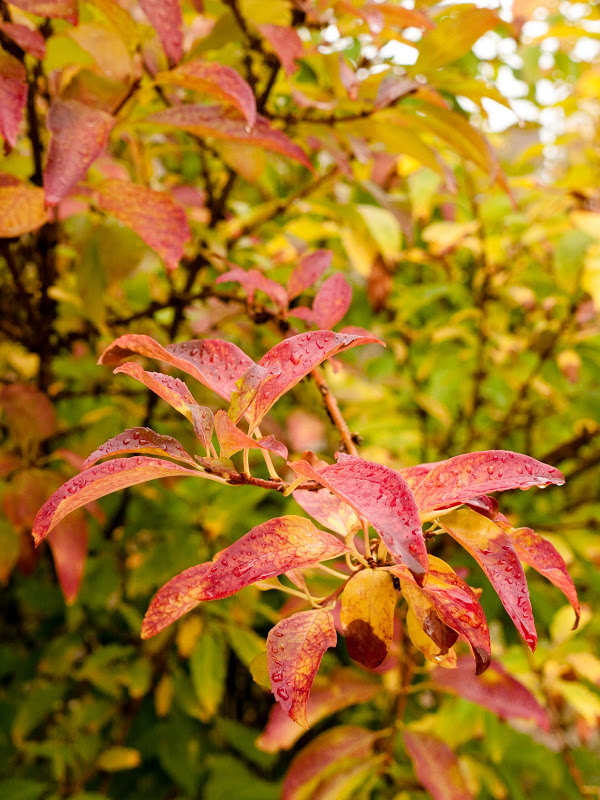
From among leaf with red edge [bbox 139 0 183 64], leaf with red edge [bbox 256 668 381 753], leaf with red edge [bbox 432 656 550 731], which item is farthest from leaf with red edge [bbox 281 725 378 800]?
leaf with red edge [bbox 139 0 183 64]

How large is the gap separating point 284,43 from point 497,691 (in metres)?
0.85

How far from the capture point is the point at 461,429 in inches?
67.4

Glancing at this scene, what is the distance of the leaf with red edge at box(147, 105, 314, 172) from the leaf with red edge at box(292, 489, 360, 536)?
1.19 feet

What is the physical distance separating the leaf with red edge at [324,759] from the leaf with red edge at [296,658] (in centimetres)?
60

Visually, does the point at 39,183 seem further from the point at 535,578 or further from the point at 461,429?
the point at 535,578

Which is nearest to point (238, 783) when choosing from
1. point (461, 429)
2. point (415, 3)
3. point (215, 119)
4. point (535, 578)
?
point (535, 578)

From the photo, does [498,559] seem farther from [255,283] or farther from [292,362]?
[255,283]

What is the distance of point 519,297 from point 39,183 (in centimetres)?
104

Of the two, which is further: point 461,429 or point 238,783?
point 461,429

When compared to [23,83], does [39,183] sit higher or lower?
lower

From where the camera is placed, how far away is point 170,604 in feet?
1.40

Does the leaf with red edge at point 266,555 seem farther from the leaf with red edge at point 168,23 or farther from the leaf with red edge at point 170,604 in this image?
the leaf with red edge at point 168,23

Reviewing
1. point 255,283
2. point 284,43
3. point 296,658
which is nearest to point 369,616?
point 296,658

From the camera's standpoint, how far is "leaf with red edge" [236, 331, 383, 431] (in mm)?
410
